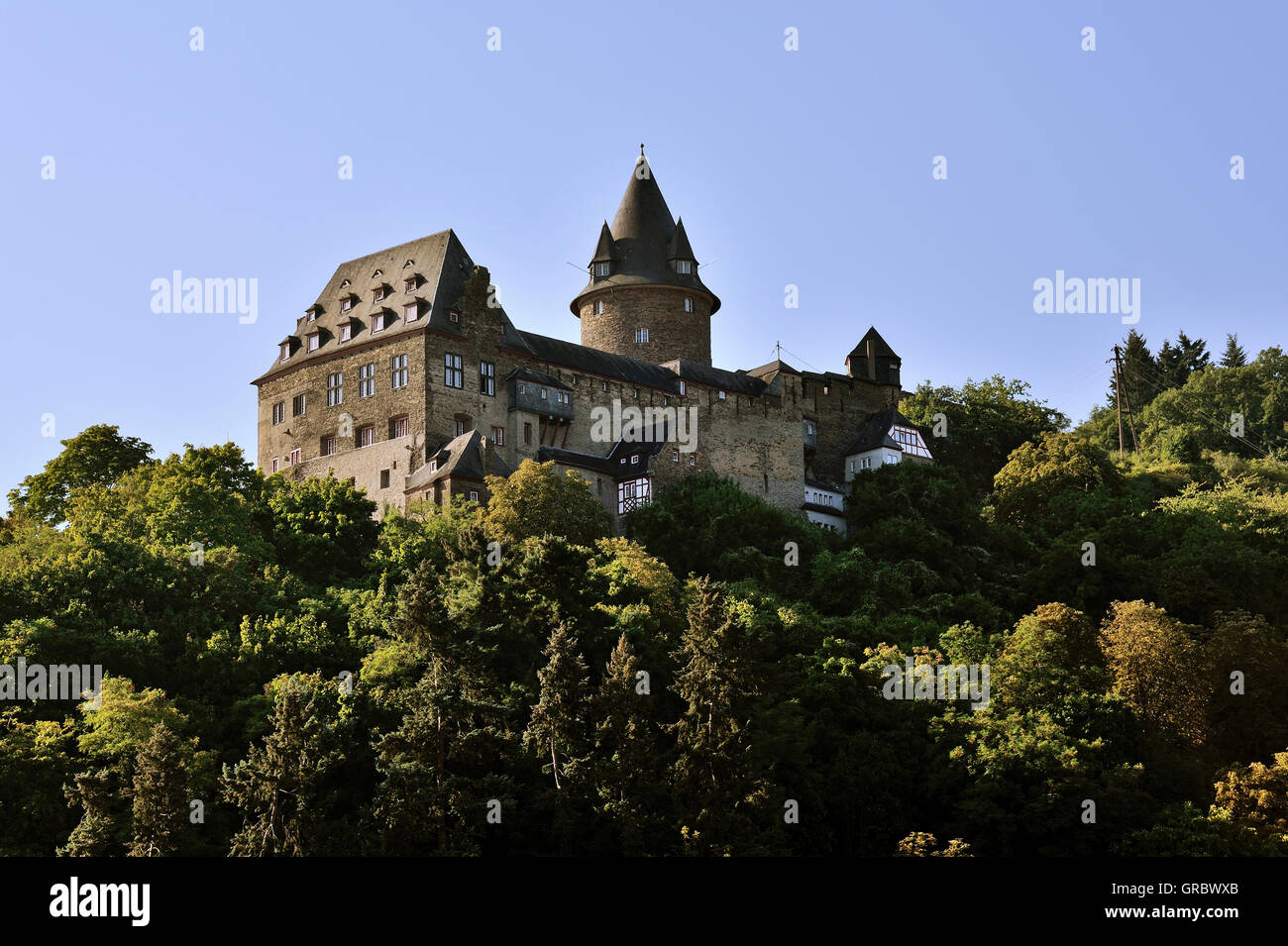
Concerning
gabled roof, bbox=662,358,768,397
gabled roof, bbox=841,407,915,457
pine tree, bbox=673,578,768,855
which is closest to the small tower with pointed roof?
gabled roof, bbox=662,358,768,397

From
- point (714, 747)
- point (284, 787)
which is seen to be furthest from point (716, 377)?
point (284, 787)

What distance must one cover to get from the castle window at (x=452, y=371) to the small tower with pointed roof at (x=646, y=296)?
15671 millimetres

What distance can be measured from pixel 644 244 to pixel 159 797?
50715mm

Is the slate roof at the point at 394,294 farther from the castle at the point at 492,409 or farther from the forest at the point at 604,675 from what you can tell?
the forest at the point at 604,675

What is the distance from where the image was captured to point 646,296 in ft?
288

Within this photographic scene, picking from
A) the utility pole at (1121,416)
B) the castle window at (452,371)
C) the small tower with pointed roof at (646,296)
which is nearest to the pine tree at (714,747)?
the castle window at (452,371)

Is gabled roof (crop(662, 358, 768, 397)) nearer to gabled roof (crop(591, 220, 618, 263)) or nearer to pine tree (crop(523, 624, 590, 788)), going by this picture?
gabled roof (crop(591, 220, 618, 263))

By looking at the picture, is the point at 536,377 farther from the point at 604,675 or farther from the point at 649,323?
the point at 604,675

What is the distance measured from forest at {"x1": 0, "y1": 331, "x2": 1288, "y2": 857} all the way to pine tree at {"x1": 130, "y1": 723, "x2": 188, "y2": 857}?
0.29ft

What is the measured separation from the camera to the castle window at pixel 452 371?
7044 centimetres

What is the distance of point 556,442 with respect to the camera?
73125 mm

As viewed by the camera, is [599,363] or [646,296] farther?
[646,296]
